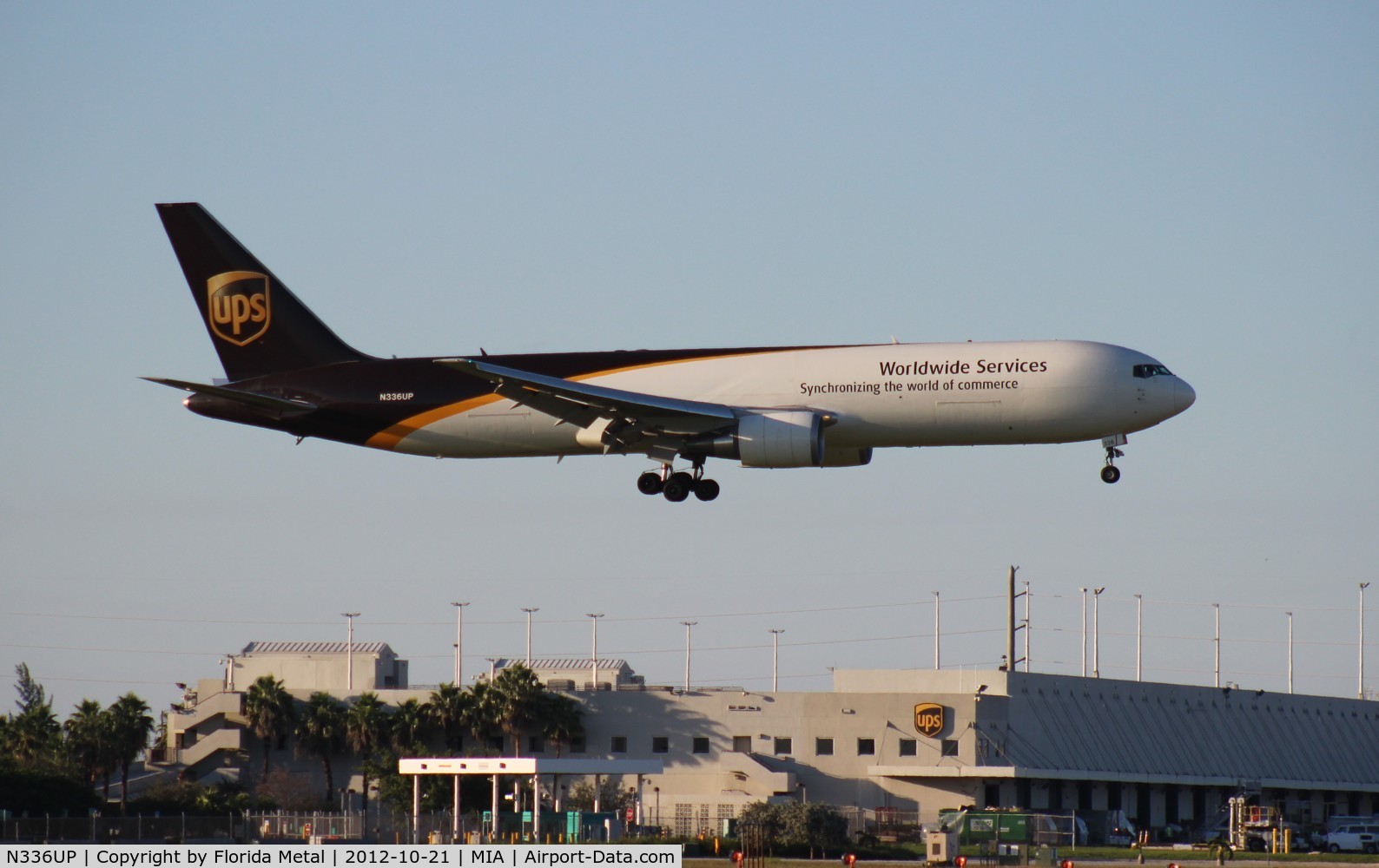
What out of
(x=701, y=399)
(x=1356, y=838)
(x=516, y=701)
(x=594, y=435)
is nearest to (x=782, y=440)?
(x=701, y=399)

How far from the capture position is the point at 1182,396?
5394 cm

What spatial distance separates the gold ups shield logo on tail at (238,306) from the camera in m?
62.5

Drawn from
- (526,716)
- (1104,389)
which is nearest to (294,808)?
(526,716)

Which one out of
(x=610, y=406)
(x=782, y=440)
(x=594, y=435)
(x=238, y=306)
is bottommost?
(x=782, y=440)

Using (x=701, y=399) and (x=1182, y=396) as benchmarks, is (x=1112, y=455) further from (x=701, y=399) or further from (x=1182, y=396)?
(x=701, y=399)

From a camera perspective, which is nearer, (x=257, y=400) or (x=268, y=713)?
(x=257, y=400)

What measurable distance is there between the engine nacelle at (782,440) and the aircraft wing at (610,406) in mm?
799

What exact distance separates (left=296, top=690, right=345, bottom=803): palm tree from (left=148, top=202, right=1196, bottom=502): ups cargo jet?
44.7m

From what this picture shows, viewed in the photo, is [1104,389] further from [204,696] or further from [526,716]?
[204,696]

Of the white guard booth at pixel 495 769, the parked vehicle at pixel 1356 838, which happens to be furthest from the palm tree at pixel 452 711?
the parked vehicle at pixel 1356 838

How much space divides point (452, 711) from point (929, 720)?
27009 millimetres

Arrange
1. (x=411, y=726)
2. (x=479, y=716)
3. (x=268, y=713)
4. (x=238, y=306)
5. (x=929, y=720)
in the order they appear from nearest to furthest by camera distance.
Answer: (x=238, y=306) < (x=929, y=720) < (x=411, y=726) < (x=479, y=716) < (x=268, y=713)

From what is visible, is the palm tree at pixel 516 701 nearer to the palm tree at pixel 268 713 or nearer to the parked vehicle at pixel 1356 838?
the palm tree at pixel 268 713

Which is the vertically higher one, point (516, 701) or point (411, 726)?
point (516, 701)
